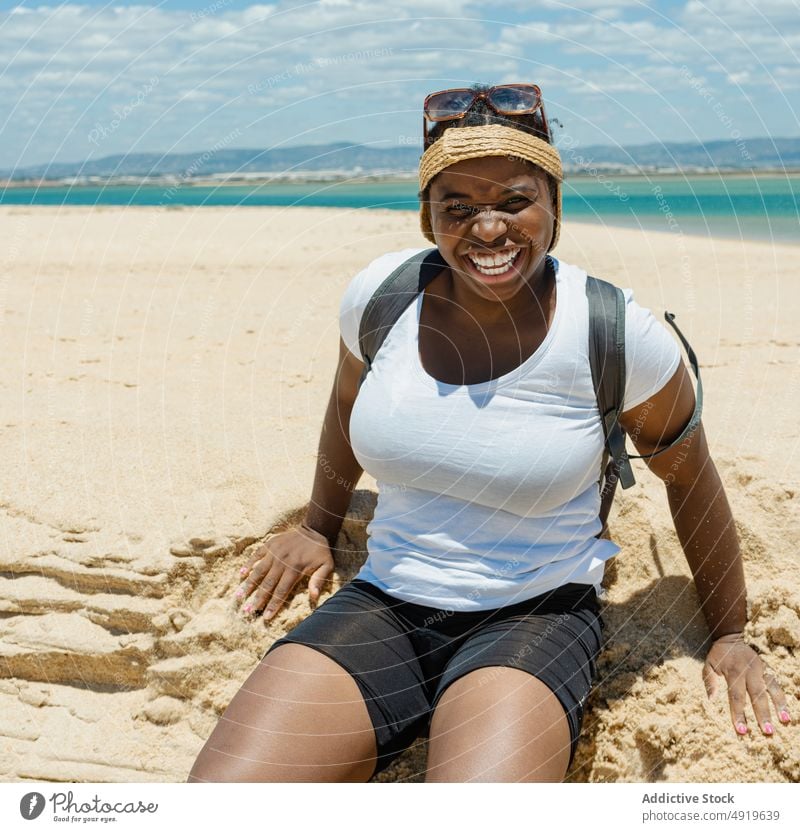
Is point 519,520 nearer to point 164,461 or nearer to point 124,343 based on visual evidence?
point 164,461

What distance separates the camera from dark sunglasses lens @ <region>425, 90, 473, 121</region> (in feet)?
8.39

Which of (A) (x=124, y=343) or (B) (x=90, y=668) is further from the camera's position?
(A) (x=124, y=343)

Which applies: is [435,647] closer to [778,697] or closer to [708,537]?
[708,537]

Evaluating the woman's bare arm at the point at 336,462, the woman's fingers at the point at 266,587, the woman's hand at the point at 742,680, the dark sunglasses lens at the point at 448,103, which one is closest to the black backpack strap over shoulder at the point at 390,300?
the woman's bare arm at the point at 336,462

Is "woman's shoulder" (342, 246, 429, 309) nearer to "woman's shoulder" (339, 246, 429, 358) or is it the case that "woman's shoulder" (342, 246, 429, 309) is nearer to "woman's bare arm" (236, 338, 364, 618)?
"woman's shoulder" (339, 246, 429, 358)

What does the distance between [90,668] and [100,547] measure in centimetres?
46

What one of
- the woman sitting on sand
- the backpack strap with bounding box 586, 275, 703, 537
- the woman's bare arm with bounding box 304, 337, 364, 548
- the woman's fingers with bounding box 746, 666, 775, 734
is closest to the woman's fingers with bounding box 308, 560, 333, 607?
the woman's bare arm with bounding box 304, 337, 364, 548

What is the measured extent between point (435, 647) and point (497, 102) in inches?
60.4

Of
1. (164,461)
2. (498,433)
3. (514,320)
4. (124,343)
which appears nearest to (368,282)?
(514,320)

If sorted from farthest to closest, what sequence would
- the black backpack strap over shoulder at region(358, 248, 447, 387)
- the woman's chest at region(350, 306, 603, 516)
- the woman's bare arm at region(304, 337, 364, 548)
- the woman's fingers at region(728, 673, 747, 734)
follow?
the woman's bare arm at region(304, 337, 364, 548) → the black backpack strap over shoulder at region(358, 248, 447, 387) → the woman's fingers at region(728, 673, 747, 734) → the woman's chest at region(350, 306, 603, 516)

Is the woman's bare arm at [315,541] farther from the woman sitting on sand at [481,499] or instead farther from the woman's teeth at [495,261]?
the woman's teeth at [495,261]

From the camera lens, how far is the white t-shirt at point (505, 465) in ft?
8.04

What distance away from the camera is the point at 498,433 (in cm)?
246

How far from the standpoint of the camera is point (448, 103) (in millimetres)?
2586
